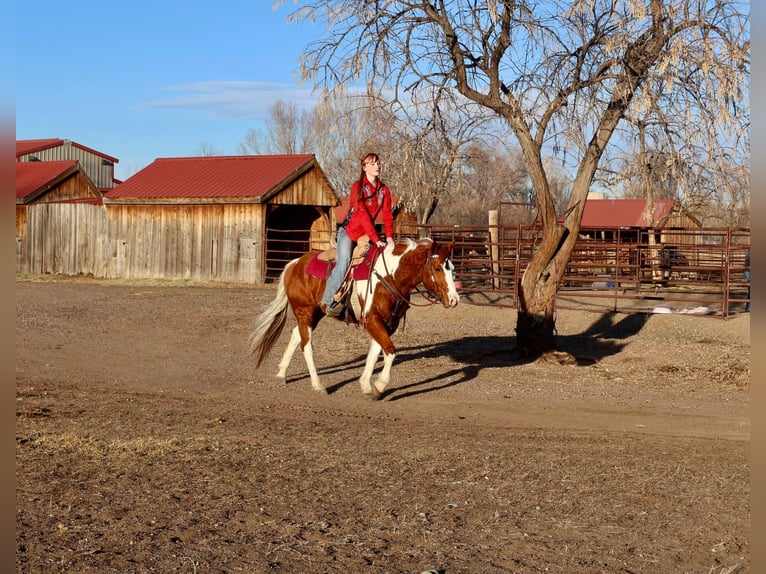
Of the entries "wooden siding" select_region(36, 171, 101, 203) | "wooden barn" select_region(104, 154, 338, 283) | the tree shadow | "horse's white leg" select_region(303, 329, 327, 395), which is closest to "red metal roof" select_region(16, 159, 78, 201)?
"wooden siding" select_region(36, 171, 101, 203)

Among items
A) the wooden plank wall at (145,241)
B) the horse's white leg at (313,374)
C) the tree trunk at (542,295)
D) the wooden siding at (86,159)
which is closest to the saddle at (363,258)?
the horse's white leg at (313,374)

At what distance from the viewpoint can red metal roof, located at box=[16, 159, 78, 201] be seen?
36.7m

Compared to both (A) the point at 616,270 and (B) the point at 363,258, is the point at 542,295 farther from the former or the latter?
Answer: (A) the point at 616,270

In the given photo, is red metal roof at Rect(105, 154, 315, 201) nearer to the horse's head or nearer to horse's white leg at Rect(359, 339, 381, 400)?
horse's white leg at Rect(359, 339, 381, 400)

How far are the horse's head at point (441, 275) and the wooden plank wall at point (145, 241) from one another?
20190mm

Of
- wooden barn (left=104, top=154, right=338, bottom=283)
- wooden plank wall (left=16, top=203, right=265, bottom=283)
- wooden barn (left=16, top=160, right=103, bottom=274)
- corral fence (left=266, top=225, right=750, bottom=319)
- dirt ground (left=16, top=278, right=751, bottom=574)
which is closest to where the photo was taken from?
dirt ground (left=16, top=278, right=751, bottom=574)

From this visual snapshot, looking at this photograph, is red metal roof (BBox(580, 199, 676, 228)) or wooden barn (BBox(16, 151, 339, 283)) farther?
red metal roof (BBox(580, 199, 676, 228))

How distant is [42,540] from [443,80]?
980 centimetres

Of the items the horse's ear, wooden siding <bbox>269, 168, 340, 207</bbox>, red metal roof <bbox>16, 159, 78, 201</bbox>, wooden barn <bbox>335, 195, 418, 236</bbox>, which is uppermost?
red metal roof <bbox>16, 159, 78, 201</bbox>

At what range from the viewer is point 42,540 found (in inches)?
198

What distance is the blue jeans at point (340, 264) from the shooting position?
10.8 meters

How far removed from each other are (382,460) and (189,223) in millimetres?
25624

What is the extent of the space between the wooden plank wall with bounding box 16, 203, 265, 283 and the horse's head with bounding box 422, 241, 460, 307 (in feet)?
66.2

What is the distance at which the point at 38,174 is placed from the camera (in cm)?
3897
